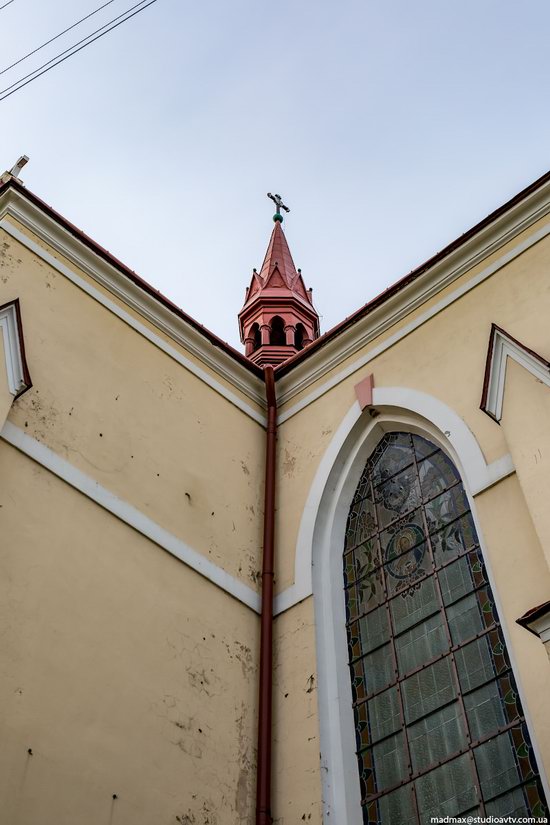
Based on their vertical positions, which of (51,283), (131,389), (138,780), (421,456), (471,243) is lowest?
(138,780)

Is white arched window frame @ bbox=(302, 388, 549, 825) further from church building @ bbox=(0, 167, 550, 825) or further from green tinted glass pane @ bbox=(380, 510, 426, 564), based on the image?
green tinted glass pane @ bbox=(380, 510, 426, 564)

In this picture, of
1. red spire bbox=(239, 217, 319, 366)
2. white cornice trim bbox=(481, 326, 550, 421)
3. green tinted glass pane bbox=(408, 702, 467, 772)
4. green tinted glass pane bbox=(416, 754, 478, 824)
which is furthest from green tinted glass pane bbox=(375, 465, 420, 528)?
red spire bbox=(239, 217, 319, 366)

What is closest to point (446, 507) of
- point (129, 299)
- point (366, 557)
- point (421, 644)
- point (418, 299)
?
point (366, 557)

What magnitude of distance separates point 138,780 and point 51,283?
3.87 metres

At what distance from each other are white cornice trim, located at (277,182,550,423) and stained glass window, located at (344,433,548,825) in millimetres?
1232

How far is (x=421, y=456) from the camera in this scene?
7.57m

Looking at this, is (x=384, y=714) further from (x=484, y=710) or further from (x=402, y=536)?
(x=402, y=536)

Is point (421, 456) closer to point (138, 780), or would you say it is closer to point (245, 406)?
point (245, 406)

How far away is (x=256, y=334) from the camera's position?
16.1 meters

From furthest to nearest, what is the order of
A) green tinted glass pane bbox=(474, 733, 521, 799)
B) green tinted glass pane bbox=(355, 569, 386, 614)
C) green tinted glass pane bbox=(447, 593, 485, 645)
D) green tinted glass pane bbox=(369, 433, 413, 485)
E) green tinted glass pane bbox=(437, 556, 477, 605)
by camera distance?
green tinted glass pane bbox=(369, 433, 413, 485) < green tinted glass pane bbox=(355, 569, 386, 614) < green tinted glass pane bbox=(437, 556, 477, 605) < green tinted glass pane bbox=(447, 593, 485, 645) < green tinted glass pane bbox=(474, 733, 521, 799)

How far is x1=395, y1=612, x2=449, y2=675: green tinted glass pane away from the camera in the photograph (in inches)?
249

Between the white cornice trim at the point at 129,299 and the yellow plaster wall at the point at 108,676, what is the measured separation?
2140mm

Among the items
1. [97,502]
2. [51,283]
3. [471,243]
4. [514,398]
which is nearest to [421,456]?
[514,398]

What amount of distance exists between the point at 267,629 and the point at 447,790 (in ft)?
6.70
